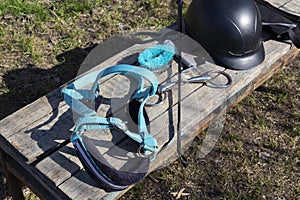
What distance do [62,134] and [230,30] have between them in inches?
36.3

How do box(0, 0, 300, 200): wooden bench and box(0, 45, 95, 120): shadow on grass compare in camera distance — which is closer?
box(0, 0, 300, 200): wooden bench

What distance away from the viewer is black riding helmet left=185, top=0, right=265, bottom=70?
7.95 ft

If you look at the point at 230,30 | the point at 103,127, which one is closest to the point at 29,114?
the point at 103,127

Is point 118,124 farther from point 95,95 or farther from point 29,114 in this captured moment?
point 29,114

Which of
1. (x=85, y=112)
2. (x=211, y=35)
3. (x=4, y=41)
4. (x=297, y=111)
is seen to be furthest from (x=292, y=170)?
(x=4, y=41)

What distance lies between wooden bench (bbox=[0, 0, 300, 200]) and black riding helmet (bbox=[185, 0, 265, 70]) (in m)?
0.06

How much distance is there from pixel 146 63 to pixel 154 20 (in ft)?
5.15

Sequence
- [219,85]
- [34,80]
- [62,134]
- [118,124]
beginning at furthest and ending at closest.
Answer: [34,80]
[219,85]
[62,134]
[118,124]

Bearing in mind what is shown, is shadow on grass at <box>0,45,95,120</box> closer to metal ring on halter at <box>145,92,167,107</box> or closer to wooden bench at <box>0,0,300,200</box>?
wooden bench at <box>0,0,300,200</box>

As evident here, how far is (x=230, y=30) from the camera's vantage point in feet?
7.94

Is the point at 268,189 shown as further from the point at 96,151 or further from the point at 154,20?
the point at 154,20

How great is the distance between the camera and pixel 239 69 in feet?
8.17

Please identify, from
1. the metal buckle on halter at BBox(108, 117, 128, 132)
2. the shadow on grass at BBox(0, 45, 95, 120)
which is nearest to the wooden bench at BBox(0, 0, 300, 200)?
the metal buckle on halter at BBox(108, 117, 128, 132)

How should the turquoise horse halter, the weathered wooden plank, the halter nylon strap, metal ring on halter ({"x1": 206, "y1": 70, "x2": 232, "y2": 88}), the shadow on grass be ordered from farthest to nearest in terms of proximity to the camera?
the shadow on grass, metal ring on halter ({"x1": 206, "y1": 70, "x2": 232, "y2": 88}), the weathered wooden plank, the halter nylon strap, the turquoise horse halter
